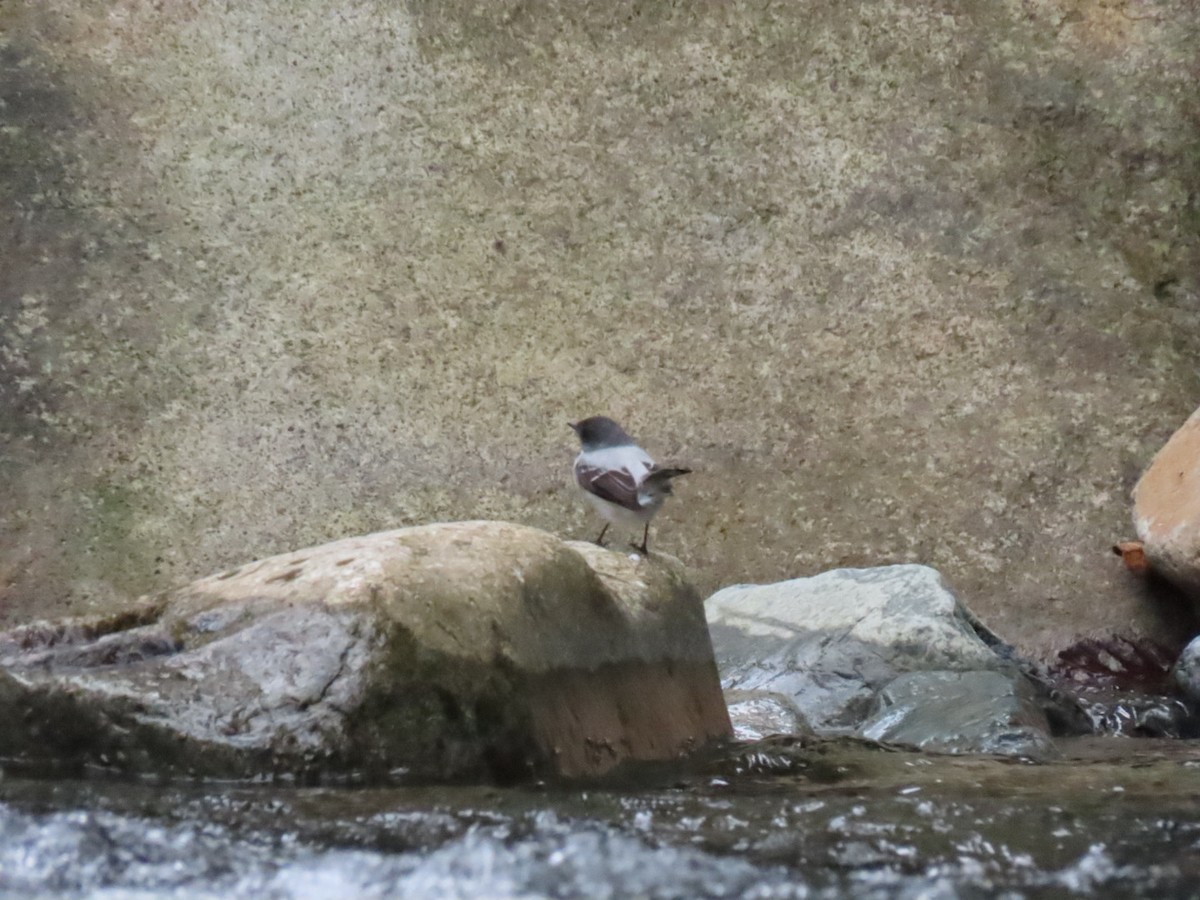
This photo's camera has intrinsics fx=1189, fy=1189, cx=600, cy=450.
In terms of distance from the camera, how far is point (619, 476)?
3.36 m

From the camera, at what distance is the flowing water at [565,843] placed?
1.45 m

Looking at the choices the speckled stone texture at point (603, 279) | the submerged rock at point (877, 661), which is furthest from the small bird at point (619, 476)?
the speckled stone texture at point (603, 279)

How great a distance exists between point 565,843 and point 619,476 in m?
1.87

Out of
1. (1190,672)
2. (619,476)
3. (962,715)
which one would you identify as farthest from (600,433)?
(1190,672)

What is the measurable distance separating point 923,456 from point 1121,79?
2.03 metres

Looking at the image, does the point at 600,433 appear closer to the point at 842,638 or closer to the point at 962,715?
the point at 842,638

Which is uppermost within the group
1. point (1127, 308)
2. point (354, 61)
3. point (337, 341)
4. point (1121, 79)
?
point (354, 61)

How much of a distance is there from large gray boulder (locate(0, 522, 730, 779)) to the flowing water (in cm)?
8

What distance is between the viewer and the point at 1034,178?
5.15 m

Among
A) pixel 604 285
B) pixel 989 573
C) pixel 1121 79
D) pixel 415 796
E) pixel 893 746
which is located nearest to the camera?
pixel 415 796

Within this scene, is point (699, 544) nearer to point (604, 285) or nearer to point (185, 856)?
point (604, 285)

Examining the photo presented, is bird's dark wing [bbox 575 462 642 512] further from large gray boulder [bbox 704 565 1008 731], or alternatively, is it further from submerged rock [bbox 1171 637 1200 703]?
submerged rock [bbox 1171 637 1200 703]

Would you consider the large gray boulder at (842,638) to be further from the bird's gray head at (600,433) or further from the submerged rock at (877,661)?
the bird's gray head at (600,433)

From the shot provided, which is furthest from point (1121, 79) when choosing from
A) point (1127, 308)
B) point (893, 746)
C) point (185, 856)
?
point (185, 856)
